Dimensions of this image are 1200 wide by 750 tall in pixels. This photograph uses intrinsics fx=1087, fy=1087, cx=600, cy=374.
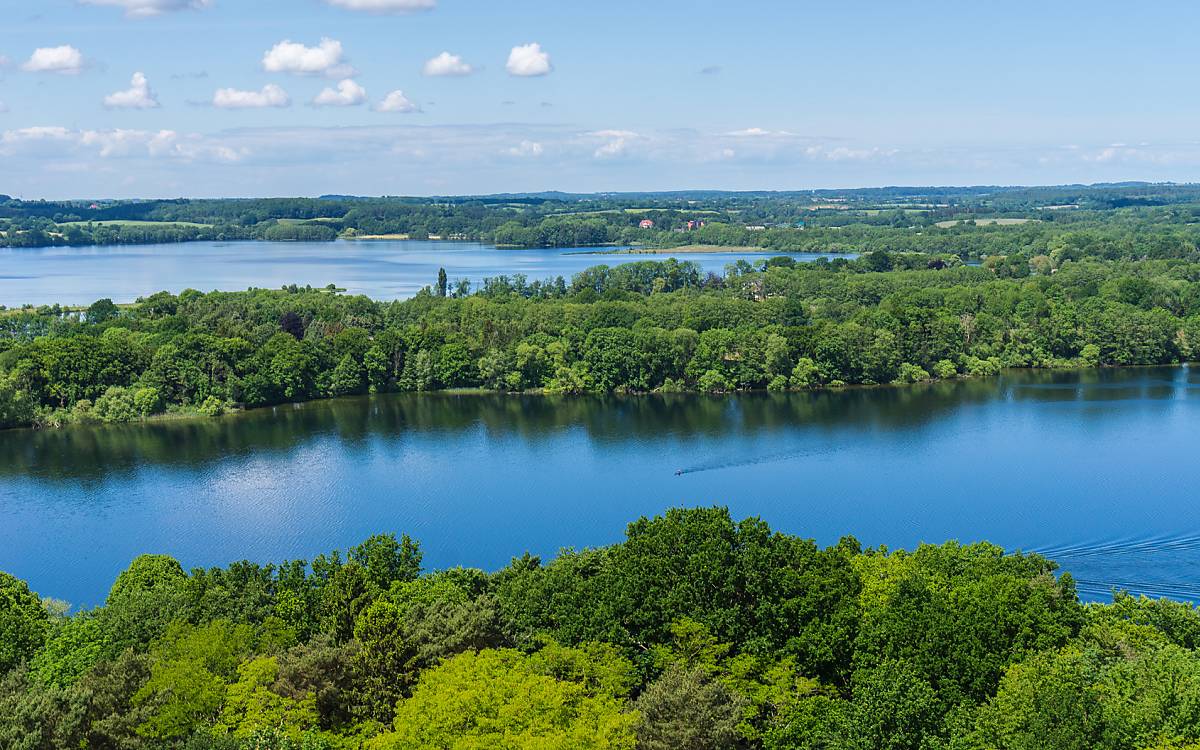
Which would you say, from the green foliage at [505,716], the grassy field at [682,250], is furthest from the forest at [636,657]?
the grassy field at [682,250]

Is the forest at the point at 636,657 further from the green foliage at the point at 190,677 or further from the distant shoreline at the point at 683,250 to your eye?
the distant shoreline at the point at 683,250

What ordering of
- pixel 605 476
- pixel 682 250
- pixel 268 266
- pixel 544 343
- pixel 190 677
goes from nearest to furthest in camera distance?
pixel 190 677
pixel 605 476
pixel 544 343
pixel 268 266
pixel 682 250

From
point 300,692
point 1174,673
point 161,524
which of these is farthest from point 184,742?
point 161,524

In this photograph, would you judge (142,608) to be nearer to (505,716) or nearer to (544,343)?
(505,716)

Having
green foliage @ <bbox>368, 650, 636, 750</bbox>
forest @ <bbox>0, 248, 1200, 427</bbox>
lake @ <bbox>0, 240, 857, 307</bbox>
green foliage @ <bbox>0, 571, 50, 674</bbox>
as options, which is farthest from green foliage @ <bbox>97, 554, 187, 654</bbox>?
lake @ <bbox>0, 240, 857, 307</bbox>

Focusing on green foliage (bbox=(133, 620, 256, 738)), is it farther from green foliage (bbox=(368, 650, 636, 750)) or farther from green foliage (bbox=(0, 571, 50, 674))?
green foliage (bbox=(0, 571, 50, 674))

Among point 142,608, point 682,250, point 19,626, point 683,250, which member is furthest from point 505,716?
point 682,250
